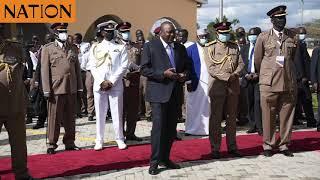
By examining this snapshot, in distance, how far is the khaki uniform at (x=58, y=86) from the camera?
850 centimetres

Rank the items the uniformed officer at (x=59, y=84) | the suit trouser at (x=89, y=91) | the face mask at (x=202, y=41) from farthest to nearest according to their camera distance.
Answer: the suit trouser at (x=89, y=91) < the face mask at (x=202, y=41) < the uniformed officer at (x=59, y=84)

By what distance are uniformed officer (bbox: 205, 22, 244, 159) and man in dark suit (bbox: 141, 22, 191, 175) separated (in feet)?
3.24

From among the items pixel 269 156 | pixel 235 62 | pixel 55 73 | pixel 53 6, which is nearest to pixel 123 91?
pixel 55 73

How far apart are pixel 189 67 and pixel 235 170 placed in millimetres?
1530

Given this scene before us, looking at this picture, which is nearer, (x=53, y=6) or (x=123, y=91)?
(x=53, y=6)

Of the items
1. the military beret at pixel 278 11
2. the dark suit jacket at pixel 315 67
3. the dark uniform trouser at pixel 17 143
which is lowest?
the dark uniform trouser at pixel 17 143

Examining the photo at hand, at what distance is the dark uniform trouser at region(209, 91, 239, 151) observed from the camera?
8.10 meters

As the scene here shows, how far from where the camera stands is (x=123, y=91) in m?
9.41

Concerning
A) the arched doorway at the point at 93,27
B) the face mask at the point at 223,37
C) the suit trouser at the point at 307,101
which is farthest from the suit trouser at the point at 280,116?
the arched doorway at the point at 93,27

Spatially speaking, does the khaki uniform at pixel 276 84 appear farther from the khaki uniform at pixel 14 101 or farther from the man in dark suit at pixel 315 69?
the khaki uniform at pixel 14 101

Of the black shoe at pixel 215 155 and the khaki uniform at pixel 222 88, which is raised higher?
the khaki uniform at pixel 222 88

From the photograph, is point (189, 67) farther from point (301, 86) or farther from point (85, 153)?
point (301, 86)

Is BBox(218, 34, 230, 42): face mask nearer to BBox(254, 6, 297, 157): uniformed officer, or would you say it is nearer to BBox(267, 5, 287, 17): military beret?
BBox(254, 6, 297, 157): uniformed officer

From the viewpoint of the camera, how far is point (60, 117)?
8.65m
